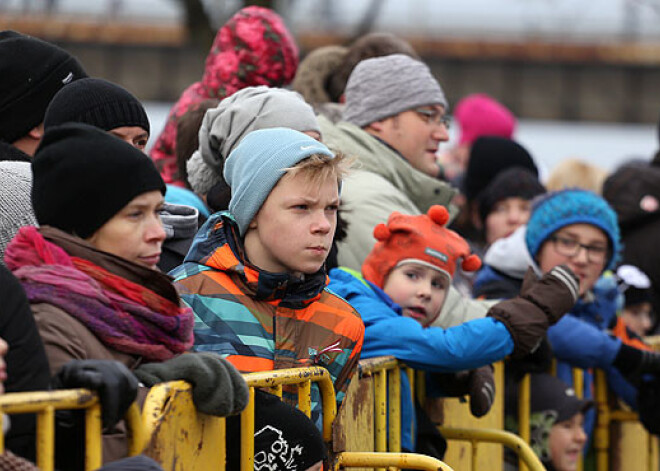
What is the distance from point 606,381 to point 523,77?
21515 millimetres

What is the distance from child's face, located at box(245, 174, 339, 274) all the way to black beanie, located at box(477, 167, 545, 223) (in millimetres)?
4362

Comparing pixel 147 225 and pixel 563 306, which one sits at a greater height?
pixel 147 225

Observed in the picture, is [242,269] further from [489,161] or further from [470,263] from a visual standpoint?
[489,161]

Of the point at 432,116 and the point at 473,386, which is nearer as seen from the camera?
the point at 473,386

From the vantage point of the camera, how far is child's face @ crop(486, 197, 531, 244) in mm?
8586

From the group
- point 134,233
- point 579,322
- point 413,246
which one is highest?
point 134,233

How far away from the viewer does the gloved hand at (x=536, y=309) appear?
5.25 metres

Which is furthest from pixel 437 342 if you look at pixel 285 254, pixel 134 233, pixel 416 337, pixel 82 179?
pixel 82 179

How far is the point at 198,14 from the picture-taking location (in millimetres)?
18750

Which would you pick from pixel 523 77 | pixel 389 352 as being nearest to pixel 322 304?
pixel 389 352

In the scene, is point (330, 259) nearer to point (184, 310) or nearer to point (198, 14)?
point (184, 310)

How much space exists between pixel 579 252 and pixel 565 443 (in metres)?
0.96

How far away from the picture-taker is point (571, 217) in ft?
22.0

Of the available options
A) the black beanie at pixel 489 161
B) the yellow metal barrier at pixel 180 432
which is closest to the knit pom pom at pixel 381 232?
the yellow metal barrier at pixel 180 432
